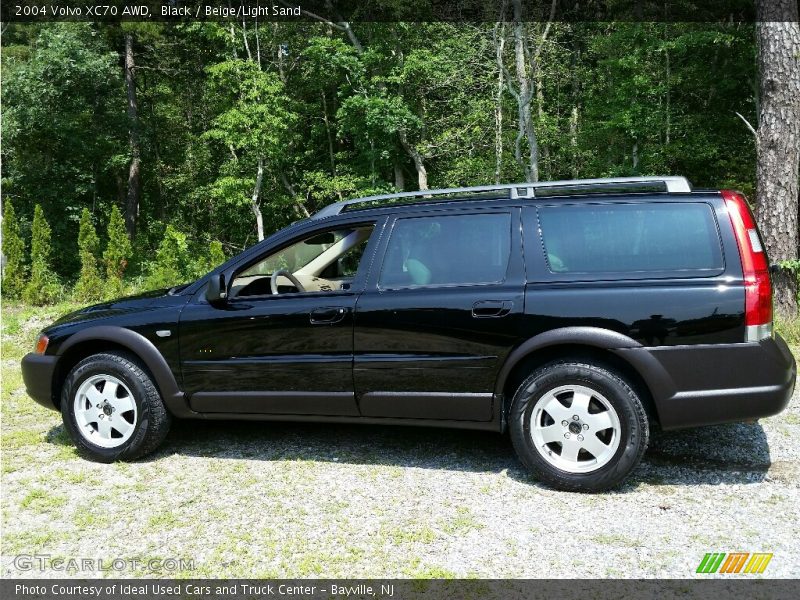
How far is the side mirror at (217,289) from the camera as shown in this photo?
15.0 feet

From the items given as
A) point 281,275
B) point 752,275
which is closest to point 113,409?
point 281,275

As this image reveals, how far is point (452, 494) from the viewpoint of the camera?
4.14 metres

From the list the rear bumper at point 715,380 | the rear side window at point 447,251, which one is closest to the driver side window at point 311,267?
the rear side window at point 447,251

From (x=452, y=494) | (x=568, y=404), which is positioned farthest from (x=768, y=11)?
(x=452, y=494)

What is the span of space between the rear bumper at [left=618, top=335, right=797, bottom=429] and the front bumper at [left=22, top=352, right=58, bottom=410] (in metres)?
3.83

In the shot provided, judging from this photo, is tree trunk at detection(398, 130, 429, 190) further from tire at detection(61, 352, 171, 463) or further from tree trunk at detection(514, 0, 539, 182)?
tire at detection(61, 352, 171, 463)

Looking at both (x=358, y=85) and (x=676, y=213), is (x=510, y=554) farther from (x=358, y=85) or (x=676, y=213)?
(x=358, y=85)

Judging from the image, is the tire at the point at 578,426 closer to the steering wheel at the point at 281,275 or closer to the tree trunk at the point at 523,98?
the steering wheel at the point at 281,275

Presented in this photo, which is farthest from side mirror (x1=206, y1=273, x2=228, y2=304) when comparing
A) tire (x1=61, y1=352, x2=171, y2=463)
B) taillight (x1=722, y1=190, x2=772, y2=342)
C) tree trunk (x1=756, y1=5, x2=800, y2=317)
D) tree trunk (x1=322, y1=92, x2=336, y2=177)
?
tree trunk (x1=322, y1=92, x2=336, y2=177)

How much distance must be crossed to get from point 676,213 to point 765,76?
5906 mm

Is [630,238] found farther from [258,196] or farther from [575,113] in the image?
[575,113]

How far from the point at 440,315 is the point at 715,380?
1.56 metres

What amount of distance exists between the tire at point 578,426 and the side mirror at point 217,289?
6.52ft

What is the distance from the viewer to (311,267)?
547 cm
